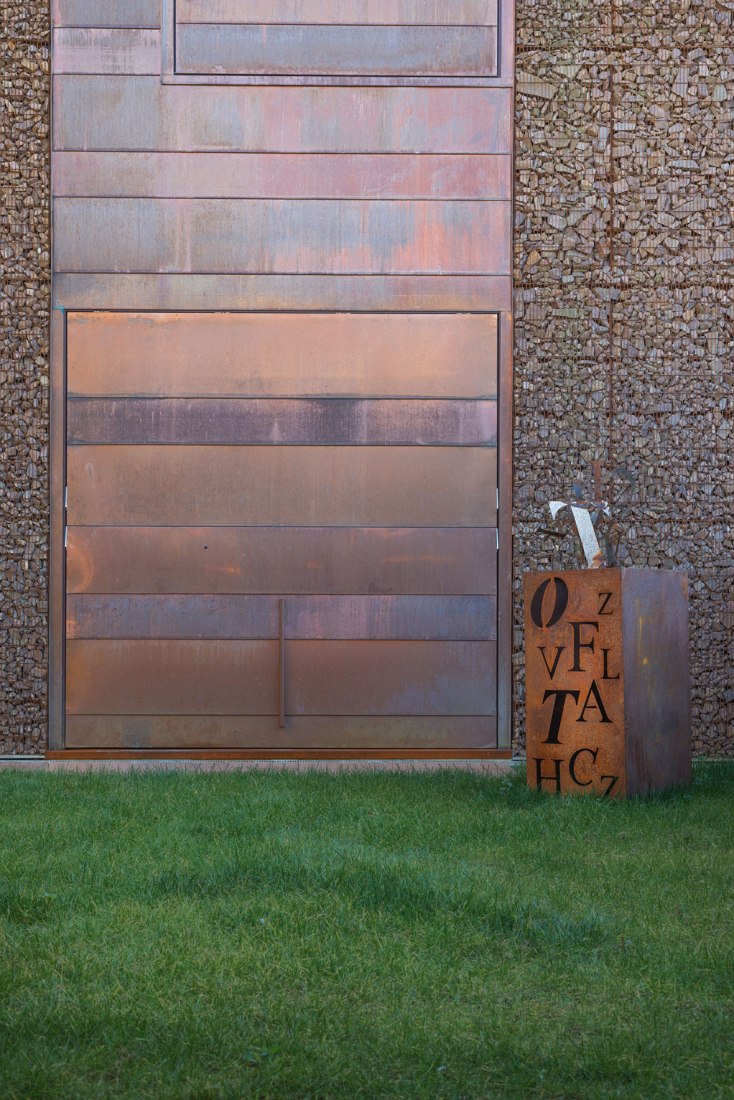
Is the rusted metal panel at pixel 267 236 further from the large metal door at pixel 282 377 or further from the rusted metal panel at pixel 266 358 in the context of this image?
the rusted metal panel at pixel 266 358

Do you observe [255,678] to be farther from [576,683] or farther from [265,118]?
[265,118]

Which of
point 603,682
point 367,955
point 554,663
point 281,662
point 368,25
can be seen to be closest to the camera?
point 367,955

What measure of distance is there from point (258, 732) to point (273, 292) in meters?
2.90

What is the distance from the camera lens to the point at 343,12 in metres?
7.72

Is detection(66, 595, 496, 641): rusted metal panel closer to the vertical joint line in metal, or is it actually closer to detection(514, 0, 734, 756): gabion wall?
the vertical joint line in metal

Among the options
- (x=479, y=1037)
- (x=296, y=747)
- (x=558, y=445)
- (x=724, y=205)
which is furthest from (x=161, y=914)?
(x=724, y=205)

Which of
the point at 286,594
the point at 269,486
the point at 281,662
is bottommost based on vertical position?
the point at 281,662

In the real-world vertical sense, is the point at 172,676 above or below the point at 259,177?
below

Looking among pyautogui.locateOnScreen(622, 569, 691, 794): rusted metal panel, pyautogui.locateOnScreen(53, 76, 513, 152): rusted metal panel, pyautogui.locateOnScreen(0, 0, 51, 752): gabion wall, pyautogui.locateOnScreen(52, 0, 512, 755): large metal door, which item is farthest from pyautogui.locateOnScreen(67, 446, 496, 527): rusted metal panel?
pyautogui.locateOnScreen(622, 569, 691, 794): rusted metal panel

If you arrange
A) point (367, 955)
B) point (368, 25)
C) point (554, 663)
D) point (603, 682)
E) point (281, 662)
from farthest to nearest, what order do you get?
point (368, 25)
point (281, 662)
point (554, 663)
point (603, 682)
point (367, 955)

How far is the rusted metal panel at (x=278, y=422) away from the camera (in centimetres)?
767

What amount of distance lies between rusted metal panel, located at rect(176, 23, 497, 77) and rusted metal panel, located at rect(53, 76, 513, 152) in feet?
0.42

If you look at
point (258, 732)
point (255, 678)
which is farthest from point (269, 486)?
point (258, 732)

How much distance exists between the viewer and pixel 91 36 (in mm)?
7711
